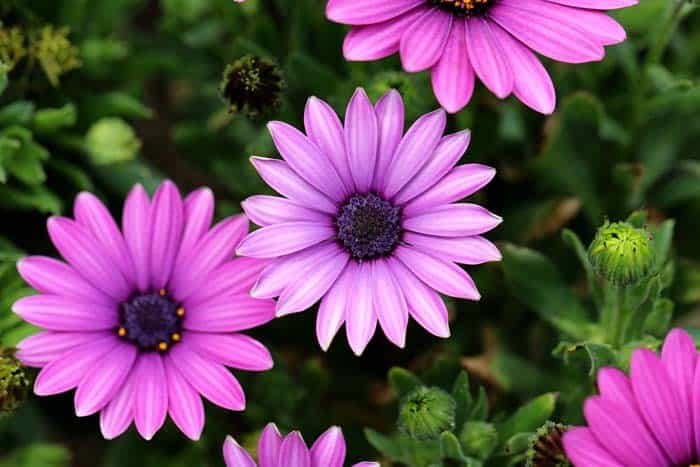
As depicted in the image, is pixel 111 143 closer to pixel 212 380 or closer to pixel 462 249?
pixel 212 380

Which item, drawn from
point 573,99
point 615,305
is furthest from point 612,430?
point 573,99

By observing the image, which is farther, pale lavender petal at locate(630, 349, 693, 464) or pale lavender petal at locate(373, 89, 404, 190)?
pale lavender petal at locate(373, 89, 404, 190)

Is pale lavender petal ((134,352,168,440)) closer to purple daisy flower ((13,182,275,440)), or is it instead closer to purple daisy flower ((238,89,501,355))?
purple daisy flower ((13,182,275,440))

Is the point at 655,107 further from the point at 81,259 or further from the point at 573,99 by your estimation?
the point at 81,259

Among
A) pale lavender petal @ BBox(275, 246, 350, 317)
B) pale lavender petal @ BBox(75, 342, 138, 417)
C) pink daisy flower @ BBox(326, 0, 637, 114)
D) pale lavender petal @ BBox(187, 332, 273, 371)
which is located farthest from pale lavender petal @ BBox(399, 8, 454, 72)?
pale lavender petal @ BBox(75, 342, 138, 417)

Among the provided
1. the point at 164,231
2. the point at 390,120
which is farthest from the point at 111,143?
the point at 390,120

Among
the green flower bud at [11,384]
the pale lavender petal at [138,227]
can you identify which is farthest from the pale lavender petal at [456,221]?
the green flower bud at [11,384]
